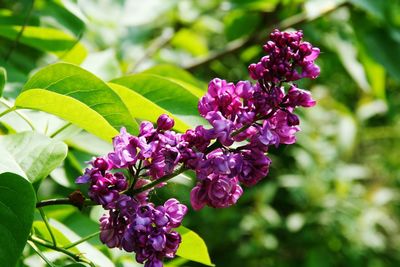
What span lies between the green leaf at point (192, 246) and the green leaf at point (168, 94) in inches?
7.7

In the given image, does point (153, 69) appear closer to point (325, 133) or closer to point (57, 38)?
point (57, 38)

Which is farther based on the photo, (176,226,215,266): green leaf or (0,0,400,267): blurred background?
(0,0,400,267): blurred background

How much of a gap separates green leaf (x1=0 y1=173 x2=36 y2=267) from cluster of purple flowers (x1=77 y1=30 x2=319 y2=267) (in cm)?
8

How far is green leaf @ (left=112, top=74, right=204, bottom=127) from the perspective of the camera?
1195mm

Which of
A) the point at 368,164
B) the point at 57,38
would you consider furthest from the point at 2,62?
the point at 368,164

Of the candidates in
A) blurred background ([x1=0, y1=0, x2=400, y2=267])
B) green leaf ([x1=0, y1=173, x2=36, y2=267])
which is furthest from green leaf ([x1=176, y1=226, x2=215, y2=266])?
green leaf ([x1=0, y1=173, x2=36, y2=267])

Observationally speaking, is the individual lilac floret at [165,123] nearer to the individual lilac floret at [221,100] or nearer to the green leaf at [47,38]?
the individual lilac floret at [221,100]

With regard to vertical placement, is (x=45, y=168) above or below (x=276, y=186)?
above

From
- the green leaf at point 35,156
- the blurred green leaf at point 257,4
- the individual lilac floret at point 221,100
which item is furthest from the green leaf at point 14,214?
the blurred green leaf at point 257,4

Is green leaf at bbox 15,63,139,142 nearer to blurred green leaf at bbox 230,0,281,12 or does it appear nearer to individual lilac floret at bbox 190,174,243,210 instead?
individual lilac floret at bbox 190,174,243,210

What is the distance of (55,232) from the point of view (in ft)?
3.87

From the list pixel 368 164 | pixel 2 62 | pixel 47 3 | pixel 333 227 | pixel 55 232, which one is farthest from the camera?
pixel 368 164

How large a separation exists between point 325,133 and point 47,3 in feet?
8.80

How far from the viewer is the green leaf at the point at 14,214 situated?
3.01ft
